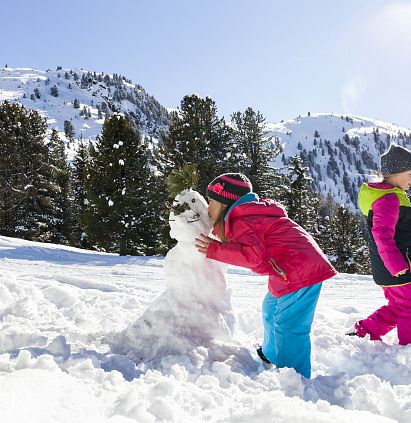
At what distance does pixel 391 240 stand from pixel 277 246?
1.35 metres

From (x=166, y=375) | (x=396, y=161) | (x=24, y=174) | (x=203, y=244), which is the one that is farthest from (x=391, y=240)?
(x=24, y=174)

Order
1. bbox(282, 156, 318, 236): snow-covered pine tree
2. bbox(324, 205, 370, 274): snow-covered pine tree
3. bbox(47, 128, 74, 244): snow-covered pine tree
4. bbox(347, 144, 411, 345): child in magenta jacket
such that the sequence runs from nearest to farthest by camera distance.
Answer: bbox(347, 144, 411, 345): child in magenta jacket < bbox(47, 128, 74, 244): snow-covered pine tree < bbox(282, 156, 318, 236): snow-covered pine tree < bbox(324, 205, 370, 274): snow-covered pine tree

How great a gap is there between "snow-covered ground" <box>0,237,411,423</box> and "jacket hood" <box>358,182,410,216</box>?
1.36 metres

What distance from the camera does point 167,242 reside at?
20.1 meters

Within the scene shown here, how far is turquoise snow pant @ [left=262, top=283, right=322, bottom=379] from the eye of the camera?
3297mm

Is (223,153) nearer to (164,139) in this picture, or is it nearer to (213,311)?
(164,139)

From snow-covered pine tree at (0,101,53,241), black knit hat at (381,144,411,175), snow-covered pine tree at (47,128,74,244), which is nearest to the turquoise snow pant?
Result: black knit hat at (381,144,411,175)

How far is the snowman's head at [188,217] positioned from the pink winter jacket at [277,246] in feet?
1.41

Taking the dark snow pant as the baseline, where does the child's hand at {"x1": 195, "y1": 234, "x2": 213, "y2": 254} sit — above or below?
above

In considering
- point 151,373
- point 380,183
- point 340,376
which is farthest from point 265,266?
point 380,183

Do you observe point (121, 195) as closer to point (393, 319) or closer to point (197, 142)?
point (197, 142)

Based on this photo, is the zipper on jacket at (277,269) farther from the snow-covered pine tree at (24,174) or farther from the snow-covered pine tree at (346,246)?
the snow-covered pine tree at (346,246)

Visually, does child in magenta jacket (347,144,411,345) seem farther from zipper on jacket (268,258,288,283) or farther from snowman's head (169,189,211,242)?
snowman's head (169,189,211,242)

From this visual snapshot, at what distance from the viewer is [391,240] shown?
4.00 metres
